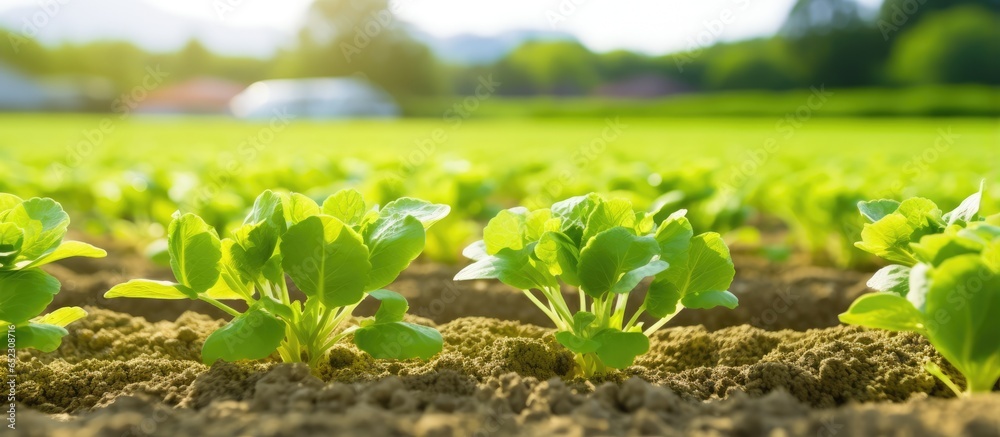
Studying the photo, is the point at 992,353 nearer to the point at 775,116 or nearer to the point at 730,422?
the point at 730,422

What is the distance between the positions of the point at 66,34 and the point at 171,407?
66.6 m

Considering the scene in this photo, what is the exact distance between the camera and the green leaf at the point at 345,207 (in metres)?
1.72

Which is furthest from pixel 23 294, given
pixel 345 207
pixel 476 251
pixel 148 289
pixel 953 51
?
pixel 953 51

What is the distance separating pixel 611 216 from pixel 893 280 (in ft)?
2.05

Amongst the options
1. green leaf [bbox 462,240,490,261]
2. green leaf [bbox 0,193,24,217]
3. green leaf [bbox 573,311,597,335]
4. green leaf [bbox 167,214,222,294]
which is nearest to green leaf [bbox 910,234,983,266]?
green leaf [bbox 573,311,597,335]

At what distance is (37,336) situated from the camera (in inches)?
62.9

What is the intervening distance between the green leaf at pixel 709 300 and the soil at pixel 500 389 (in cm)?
18

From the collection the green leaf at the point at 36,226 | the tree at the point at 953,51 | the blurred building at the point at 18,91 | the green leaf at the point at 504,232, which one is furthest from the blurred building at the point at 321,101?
the green leaf at the point at 504,232

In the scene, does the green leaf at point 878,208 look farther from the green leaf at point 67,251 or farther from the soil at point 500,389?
the green leaf at point 67,251

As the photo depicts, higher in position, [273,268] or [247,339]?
[273,268]

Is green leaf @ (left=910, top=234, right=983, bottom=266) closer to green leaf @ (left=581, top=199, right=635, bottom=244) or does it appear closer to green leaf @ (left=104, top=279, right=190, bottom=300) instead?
green leaf @ (left=581, top=199, right=635, bottom=244)

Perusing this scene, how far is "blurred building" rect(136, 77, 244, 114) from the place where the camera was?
6072 cm

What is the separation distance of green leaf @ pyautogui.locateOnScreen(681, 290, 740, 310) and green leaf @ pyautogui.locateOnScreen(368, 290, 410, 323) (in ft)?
2.11

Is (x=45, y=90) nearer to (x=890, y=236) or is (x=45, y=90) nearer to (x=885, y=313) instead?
(x=890, y=236)
